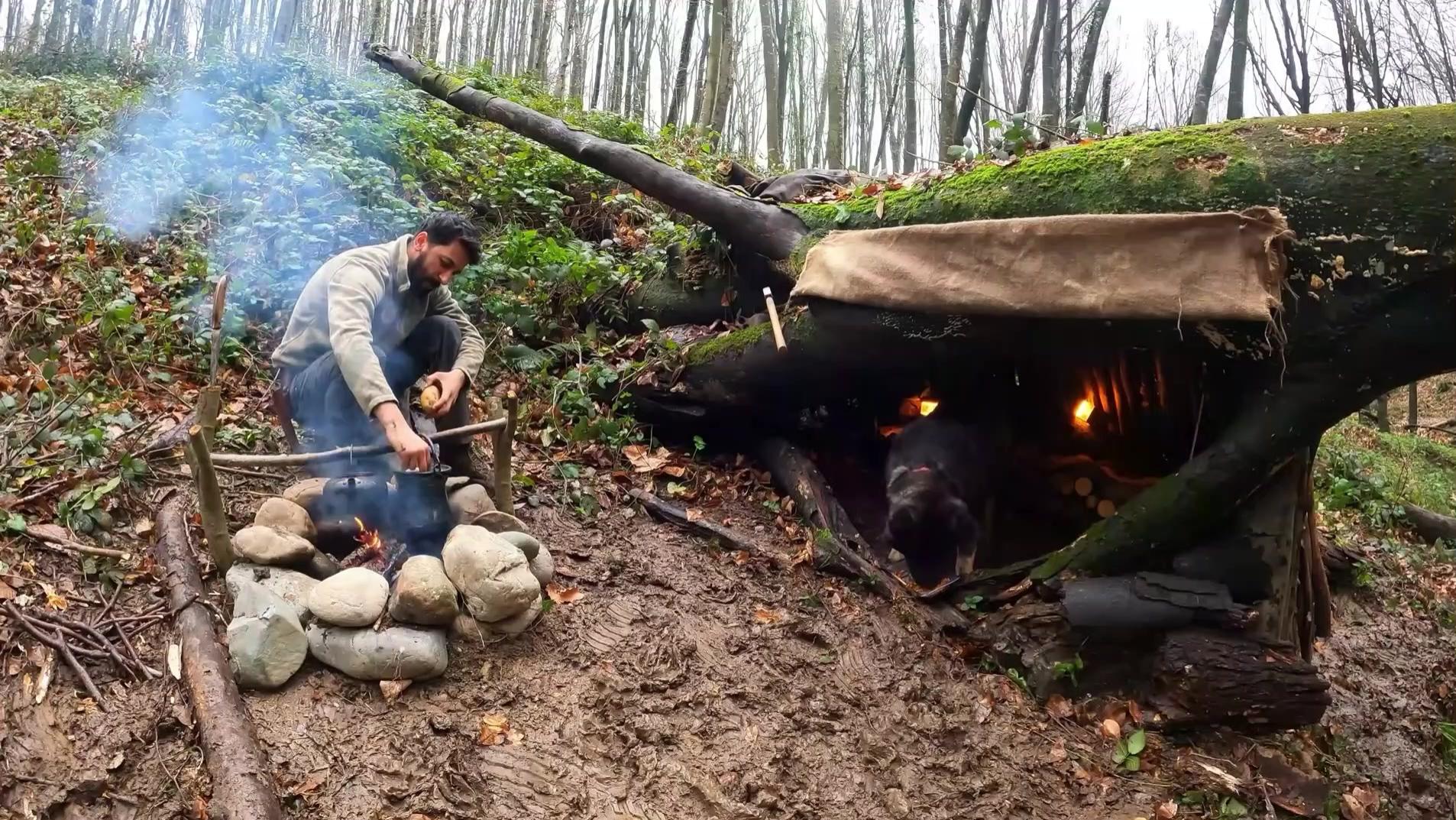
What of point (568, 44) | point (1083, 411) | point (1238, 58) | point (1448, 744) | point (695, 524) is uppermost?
point (568, 44)

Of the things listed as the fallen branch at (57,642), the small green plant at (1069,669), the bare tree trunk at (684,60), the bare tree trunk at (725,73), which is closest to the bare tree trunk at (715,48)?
the bare tree trunk at (725,73)

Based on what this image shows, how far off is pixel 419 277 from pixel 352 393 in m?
0.65

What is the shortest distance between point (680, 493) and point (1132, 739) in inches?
103

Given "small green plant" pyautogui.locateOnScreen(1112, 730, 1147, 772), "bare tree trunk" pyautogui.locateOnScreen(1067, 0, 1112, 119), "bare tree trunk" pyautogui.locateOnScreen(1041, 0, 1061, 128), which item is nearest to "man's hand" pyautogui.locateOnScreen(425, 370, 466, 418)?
"small green plant" pyautogui.locateOnScreen(1112, 730, 1147, 772)

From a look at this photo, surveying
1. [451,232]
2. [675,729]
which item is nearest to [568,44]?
[451,232]

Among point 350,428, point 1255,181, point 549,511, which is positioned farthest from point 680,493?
point 1255,181

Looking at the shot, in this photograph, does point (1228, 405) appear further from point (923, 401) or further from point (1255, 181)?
point (923, 401)

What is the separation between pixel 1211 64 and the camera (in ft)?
33.8

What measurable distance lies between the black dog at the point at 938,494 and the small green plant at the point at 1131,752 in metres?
1.24

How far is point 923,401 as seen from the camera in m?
5.12

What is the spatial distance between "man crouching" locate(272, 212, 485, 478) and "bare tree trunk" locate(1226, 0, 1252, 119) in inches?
426

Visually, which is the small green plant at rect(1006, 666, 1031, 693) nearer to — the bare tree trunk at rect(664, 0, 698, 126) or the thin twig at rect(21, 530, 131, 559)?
the thin twig at rect(21, 530, 131, 559)

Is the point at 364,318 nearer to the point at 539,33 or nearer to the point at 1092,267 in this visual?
the point at 1092,267

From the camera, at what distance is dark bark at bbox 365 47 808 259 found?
512 centimetres
